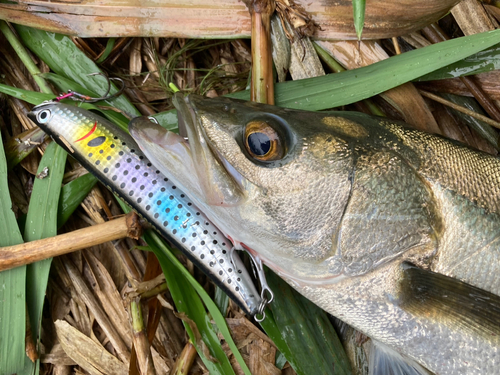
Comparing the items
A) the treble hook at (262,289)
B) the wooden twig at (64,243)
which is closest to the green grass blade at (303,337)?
the treble hook at (262,289)

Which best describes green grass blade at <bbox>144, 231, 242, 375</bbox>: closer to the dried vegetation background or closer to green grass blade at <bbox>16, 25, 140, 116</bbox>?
the dried vegetation background

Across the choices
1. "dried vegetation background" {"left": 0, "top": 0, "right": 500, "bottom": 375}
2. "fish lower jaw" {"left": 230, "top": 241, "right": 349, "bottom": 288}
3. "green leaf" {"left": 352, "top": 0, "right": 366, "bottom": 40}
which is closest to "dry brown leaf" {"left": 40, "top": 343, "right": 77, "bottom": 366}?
"dried vegetation background" {"left": 0, "top": 0, "right": 500, "bottom": 375}

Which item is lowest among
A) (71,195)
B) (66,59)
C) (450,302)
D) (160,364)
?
(160,364)

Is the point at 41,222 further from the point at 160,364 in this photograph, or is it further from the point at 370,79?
the point at 370,79

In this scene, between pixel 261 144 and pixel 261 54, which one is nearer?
pixel 261 144

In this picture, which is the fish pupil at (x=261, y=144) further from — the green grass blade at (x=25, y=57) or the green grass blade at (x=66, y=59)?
the green grass blade at (x=25, y=57)

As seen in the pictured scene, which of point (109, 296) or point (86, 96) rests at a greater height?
point (86, 96)

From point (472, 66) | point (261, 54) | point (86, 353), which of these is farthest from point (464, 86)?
point (86, 353)
